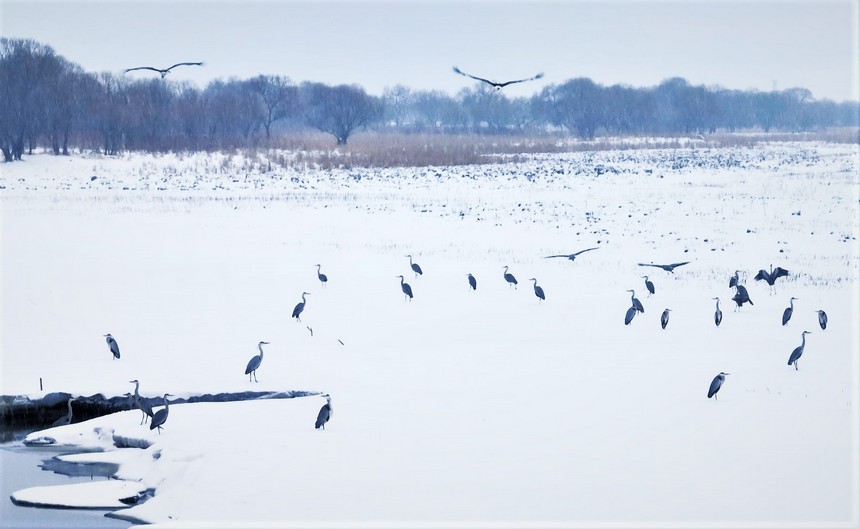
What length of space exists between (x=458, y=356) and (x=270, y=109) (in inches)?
2453

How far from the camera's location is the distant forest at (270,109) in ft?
163

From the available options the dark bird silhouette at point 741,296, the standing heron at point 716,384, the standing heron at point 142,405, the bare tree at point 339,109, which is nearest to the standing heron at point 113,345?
the standing heron at point 142,405

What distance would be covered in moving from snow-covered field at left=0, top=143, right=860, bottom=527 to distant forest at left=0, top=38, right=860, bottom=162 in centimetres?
2168

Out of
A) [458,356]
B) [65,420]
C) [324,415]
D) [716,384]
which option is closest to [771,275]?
[458,356]

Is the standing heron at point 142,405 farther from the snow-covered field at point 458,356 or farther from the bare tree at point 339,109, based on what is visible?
the bare tree at point 339,109

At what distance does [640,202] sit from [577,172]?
32.6ft

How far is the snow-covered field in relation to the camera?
9070 millimetres

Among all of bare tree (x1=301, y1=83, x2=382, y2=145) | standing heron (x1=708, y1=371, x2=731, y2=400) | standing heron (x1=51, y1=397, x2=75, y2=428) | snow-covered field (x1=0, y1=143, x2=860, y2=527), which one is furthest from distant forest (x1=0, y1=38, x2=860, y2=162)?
standing heron (x1=708, y1=371, x2=731, y2=400)

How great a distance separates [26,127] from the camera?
47062 millimetres

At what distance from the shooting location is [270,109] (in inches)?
2894

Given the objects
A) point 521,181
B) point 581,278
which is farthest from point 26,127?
point 581,278

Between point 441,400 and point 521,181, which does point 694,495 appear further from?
point 521,181

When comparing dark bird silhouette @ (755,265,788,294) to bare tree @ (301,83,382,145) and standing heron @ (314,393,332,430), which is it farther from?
bare tree @ (301,83,382,145)

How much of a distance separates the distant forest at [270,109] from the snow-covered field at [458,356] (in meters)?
21.7
